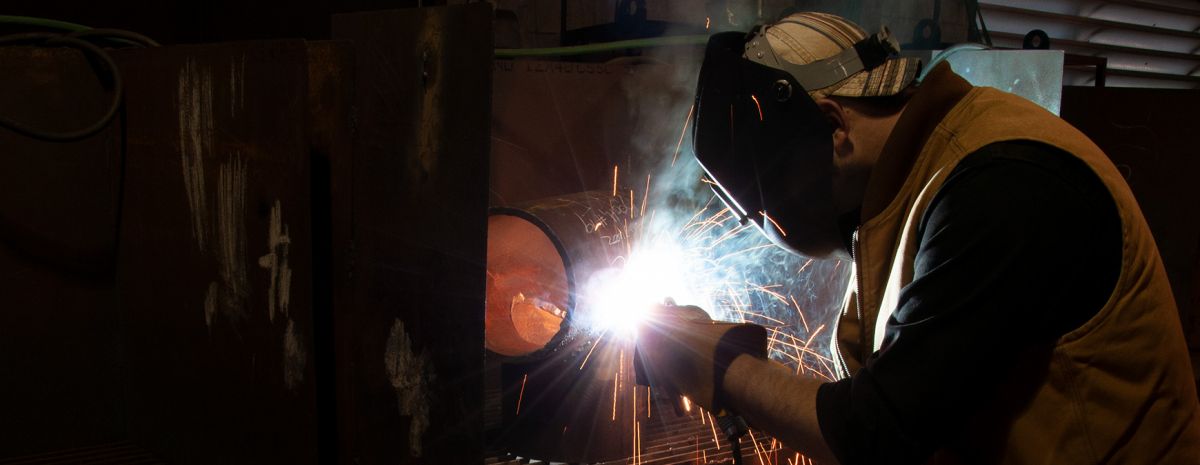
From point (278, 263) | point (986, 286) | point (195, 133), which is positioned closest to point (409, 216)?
point (278, 263)

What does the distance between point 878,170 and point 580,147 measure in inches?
66.8

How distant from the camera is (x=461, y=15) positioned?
53.7 inches

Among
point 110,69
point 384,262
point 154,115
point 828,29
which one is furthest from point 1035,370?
point 110,69

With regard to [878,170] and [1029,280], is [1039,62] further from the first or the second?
[1029,280]

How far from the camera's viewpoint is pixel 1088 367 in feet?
3.92

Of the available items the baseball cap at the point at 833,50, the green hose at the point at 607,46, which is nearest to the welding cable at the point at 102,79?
the green hose at the point at 607,46

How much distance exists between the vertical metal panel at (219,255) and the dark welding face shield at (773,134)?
0.75m

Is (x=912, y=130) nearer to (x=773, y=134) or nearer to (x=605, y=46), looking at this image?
(x=773, y=134)

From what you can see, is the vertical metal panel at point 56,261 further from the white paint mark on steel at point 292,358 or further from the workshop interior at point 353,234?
the white paint mark on steel at point 292,358

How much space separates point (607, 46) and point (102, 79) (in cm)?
A: 152

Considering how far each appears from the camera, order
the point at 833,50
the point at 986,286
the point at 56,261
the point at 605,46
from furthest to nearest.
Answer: the point at 605,46 → the point at 56,261 → the point at 833,50 → the point at 986,286

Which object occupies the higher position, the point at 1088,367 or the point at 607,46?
the point at 607,46

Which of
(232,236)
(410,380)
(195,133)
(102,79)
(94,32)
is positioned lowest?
(410,380)

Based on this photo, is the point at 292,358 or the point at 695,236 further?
the point at 695,236
